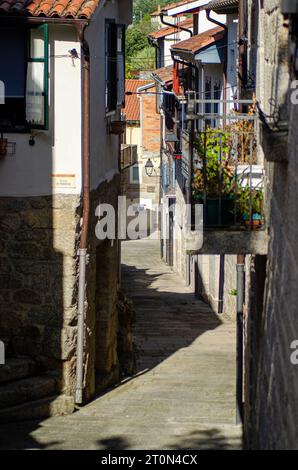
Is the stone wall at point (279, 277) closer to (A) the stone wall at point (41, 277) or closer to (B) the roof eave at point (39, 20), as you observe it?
(B) the roof eave at point (39, 20)

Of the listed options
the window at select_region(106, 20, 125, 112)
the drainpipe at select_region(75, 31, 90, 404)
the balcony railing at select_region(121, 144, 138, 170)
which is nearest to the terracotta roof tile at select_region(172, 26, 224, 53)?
the balcony railing at select_region(121, 144, 138, 170)

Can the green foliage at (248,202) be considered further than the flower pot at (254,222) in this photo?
Yes

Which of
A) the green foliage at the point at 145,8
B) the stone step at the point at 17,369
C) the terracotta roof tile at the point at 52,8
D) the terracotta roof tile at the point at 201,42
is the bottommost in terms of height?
the stone step at the point at 17,369

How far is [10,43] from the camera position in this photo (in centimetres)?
1404

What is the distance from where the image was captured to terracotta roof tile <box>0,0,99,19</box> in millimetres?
13719

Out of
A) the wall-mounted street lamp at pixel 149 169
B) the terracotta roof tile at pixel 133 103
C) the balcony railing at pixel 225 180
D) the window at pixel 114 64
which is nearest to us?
the balcony railing at pixel 225 180

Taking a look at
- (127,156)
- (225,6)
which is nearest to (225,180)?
(225,6)

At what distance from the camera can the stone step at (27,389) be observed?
13.8m

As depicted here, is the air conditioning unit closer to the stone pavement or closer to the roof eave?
the stone pavement

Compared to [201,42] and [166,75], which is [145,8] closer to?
[166,75]

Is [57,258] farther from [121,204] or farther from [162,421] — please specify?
[121,204]

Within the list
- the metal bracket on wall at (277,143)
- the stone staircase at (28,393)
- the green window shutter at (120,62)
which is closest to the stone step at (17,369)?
the stone staircase at (28,393)

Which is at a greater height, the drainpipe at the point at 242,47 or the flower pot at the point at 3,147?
the drainpipe at the point at 242,47

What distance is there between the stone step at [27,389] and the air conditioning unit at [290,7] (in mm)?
8651
